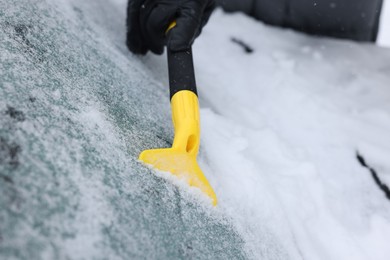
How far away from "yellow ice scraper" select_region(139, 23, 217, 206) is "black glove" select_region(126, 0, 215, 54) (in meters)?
0.05

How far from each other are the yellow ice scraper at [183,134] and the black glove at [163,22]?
A: 50 millimetres

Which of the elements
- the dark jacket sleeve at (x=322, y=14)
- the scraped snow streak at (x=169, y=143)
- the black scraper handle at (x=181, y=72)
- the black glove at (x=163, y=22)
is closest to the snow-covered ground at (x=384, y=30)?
the dark jacket sleeve at (x=322, y=14)

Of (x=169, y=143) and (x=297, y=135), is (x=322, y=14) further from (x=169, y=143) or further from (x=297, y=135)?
(x=169, y=143)

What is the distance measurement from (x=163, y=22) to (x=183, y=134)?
0.45 m

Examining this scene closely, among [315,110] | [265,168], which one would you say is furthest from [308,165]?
[315,110]

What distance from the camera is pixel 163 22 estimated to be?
1200 millimetres

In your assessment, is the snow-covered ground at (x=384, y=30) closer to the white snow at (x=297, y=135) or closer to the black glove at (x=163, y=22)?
the white snow at (x=297, y=135)

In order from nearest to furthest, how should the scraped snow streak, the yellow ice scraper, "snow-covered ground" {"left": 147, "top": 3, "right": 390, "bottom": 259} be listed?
the scraped snow streak, the yellow ice scraper, "snow-covered ground" {"left": 147, "top": 3, "right": 390, "bottom": 259}

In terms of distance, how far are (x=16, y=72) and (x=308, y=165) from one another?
88 centimetres

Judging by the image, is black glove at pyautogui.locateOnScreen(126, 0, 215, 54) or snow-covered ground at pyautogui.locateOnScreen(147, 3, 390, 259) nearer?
snow-covered ground at pyautogui.locateOnScreen(147, 3, 390, 259)

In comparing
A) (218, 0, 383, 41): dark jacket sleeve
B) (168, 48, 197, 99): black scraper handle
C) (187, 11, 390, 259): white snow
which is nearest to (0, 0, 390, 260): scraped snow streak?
(187, 11, 390, 259): white snow

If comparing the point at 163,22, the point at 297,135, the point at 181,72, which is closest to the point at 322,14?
the point at 297,135

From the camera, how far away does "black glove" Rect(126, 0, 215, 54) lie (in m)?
1.13

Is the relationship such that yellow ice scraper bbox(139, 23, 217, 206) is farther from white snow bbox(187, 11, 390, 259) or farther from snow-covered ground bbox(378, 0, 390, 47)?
snow-covered ground bbox(378, 0, 390, 47)
